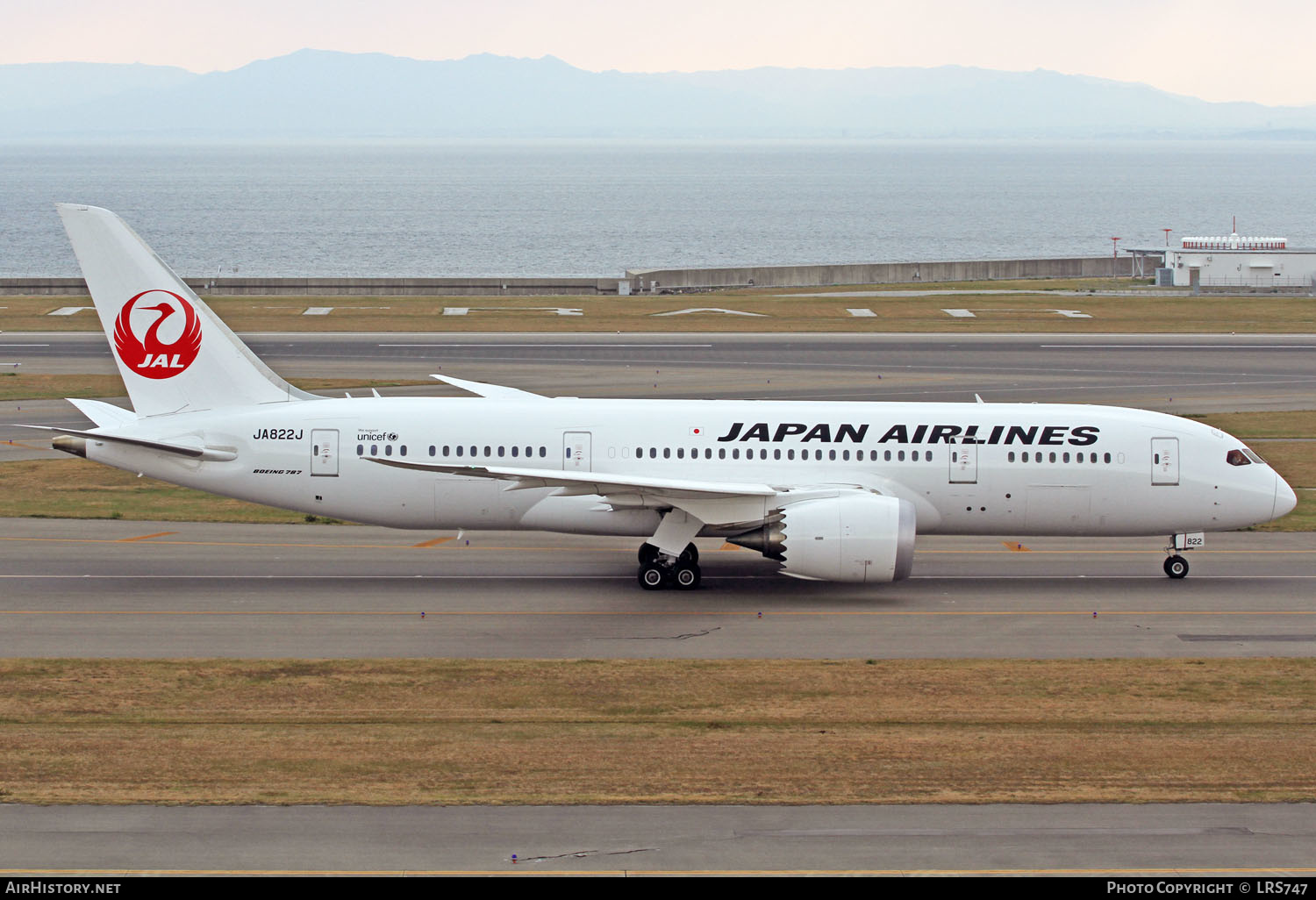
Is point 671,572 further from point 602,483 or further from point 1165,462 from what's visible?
point 1165,462

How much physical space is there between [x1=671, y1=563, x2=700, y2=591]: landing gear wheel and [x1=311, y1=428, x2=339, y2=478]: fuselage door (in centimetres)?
807

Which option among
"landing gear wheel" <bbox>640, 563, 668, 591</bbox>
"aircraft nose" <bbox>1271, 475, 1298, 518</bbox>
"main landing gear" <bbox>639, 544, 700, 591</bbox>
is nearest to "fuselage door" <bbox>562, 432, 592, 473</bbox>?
"main landing gear" <bbox>639, 544, 700, 591</bbox>

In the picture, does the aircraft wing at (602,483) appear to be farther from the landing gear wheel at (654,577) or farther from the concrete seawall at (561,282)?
the concrete seawall at (561,282)

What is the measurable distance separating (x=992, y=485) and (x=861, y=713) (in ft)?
34.2

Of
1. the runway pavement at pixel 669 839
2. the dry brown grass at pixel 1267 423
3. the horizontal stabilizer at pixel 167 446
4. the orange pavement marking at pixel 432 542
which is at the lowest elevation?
the runway pavement at pixel 669 839

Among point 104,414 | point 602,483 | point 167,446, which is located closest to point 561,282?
point 104,414

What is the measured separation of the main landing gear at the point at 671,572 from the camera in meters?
30.0

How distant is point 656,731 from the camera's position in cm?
2095

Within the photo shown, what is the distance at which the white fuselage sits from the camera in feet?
101

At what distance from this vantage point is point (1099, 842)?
1673cm

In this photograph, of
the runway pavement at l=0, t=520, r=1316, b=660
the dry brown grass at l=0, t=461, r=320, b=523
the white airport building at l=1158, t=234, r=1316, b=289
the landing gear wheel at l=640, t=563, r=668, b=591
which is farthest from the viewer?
the white airport building at l=1158, t=234, r=1316, b=289

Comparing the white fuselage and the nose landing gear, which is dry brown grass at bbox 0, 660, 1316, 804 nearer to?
the nose landing gear

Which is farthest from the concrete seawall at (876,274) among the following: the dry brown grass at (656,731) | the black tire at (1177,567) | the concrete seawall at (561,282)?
the dry brown grass at (656,731)

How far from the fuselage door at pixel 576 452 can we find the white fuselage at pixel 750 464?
0.10ft
